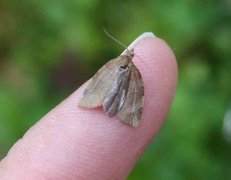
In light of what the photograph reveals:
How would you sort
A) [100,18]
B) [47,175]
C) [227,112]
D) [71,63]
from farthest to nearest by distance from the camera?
[71,63] → [100,18] → [227,112] → [47,175]

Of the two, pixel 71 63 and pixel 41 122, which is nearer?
pixel 41 122

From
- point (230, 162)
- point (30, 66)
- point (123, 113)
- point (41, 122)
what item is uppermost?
point (123, 113)

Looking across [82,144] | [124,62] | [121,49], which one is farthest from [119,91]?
[121,49]

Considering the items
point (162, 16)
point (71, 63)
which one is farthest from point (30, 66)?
point (162, 16)

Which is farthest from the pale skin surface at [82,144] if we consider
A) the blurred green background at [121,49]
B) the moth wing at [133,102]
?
the blurred green background at [121,49]

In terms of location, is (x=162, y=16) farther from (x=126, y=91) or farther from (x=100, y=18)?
(x=126, y=91)

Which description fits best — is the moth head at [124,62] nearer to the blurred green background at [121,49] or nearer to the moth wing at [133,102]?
the moth wing at [133,102]

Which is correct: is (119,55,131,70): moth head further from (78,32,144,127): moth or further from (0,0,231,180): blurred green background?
(0,0,231,180): blurred green background
